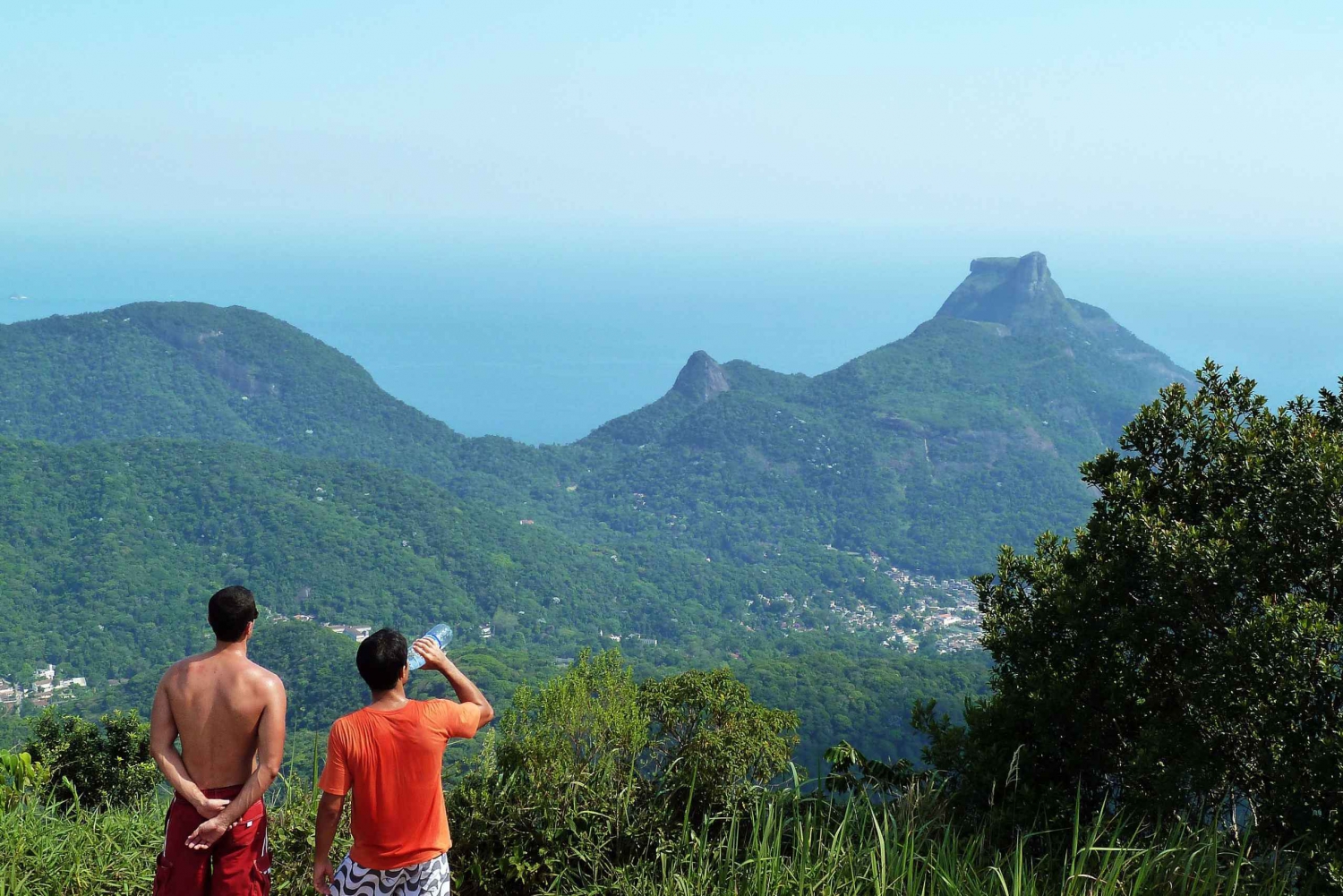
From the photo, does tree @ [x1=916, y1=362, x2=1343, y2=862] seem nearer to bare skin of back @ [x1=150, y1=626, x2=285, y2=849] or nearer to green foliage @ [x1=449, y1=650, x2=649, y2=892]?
green foliage @ [x1=449, y1=650, x2=649, y2=892]

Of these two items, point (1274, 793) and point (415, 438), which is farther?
point (415, 438)

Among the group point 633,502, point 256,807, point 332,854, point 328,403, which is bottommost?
point 633,502

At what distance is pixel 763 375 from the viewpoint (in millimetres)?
117125

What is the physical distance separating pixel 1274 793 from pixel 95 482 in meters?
71.9

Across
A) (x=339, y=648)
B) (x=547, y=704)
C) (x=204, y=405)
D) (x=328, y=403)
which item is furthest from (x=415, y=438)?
(x=547, y=704)

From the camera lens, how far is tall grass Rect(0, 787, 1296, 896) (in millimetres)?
3014

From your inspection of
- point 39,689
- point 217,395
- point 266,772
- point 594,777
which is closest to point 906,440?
point 217,395

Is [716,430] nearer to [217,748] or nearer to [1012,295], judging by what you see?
[1012,295]

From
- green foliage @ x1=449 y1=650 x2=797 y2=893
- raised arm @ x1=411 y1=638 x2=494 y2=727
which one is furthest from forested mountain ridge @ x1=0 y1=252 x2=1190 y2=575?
raised arm @ x1=411 y1=638 x2=494 y2=727

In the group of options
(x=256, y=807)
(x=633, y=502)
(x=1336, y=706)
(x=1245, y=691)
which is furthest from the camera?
(x=633, y=502)

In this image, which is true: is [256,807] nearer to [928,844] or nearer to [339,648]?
[928,844]

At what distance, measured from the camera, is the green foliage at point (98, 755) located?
8703 millimetres

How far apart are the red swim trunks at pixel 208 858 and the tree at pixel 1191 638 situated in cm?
260

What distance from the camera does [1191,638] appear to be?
3.87 meters
